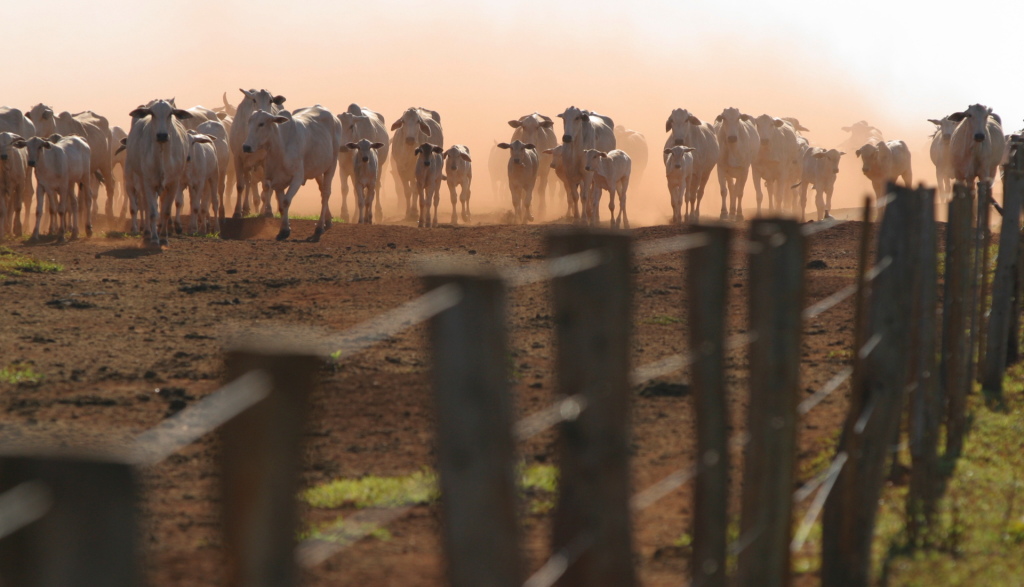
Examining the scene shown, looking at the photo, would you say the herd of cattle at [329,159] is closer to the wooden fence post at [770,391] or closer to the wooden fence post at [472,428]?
the wooden fence post at [770,391]

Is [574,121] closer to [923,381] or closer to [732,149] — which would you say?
[732,149]

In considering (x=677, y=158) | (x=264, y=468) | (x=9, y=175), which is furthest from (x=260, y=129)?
(x=264, y=468)

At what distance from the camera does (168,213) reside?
20.0 meters

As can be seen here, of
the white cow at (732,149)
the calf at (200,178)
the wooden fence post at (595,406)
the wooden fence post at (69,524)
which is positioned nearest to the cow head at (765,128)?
the white cow at (732,149)

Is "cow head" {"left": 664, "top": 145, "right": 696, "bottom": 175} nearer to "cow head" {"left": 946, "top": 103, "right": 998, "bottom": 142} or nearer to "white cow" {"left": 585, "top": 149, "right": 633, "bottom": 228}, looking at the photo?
"white cow" {"left": 585, "top": 149, "right": 633, "bottom": 228}

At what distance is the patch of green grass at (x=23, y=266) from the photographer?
13961 millimetres

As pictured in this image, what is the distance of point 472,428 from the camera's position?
1.73 metres

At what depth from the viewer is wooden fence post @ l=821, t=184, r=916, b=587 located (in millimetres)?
3914

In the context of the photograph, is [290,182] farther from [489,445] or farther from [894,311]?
[489,445]

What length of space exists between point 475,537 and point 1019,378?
25.8 ft

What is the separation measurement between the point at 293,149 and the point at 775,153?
1963 cm

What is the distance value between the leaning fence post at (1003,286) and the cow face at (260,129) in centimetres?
1563

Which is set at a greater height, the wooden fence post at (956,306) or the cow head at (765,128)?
the cow head at (765,128)

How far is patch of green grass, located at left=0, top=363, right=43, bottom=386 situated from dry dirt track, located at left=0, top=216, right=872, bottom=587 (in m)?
0.10
